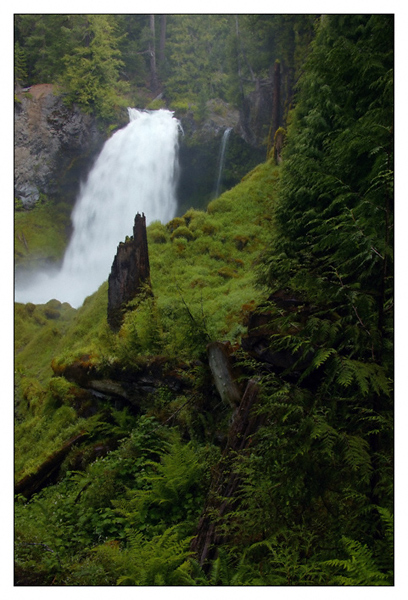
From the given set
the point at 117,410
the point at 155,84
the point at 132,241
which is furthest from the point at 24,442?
the point at 155,84

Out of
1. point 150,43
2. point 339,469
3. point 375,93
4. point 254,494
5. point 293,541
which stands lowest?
point 293,541

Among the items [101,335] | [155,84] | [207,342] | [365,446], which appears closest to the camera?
[365,446]

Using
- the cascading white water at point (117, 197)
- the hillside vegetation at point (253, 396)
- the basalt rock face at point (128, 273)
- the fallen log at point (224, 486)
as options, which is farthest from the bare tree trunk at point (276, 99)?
the fallen log at point (224, 486)

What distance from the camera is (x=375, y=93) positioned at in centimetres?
366

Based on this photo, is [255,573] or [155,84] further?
[155,84]

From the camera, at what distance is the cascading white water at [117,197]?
7.74m

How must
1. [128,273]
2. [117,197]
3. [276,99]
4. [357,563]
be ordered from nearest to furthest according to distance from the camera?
[357,563], [128,273], [276,99], [117,197]

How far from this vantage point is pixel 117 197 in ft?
27.4

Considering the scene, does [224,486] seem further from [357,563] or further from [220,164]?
[220,164]

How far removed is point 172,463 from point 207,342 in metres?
1.39

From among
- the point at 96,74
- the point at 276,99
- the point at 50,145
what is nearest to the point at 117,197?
the point at 50,145

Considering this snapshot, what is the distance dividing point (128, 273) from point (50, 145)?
2.95 meters
